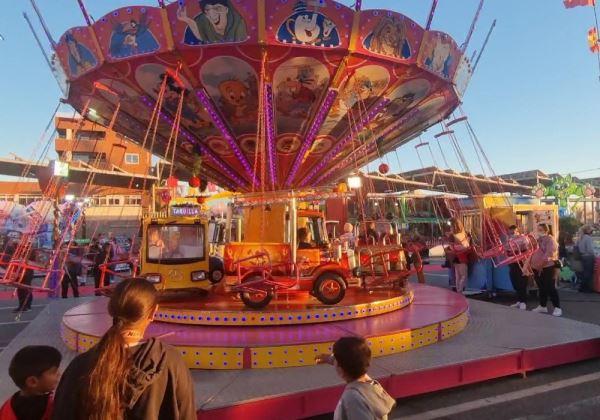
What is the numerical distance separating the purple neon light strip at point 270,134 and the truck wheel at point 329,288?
3.12m

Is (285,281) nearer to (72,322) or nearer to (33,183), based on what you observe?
(72,322)

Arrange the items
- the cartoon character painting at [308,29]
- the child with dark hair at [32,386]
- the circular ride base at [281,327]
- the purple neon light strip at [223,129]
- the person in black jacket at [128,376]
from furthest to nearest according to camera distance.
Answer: the purple neon light strip at [223,129]
the cartoon character painting at [308,29]
the circular ride base at [281,327]
the child with dark hair at [32,386]
the person in black jacket at [128,376]

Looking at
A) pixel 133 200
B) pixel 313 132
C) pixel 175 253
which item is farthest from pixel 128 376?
pixel 133 200

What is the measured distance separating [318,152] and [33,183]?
34.6 metres

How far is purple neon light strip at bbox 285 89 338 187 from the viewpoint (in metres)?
8.59

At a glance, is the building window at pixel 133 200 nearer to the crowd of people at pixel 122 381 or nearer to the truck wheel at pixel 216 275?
the truck wheel at pixel 216 275

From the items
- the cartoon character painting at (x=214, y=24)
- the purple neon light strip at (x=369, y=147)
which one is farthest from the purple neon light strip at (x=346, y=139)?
the cartoon character painting at (x=214, y=24)

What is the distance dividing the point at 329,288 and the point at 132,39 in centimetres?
491

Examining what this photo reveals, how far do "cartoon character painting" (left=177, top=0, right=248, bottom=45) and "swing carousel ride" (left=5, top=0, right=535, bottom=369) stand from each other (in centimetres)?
2

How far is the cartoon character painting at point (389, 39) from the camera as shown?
732cm

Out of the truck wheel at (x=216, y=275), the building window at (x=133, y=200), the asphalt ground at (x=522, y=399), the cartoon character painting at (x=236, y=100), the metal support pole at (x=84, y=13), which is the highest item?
the metal support pole at (x=84, y=13)

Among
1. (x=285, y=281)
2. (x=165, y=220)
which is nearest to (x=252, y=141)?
(x=165, y=220)

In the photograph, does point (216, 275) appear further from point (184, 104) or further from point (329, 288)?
point (184, 104)

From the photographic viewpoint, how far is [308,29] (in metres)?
6.98
